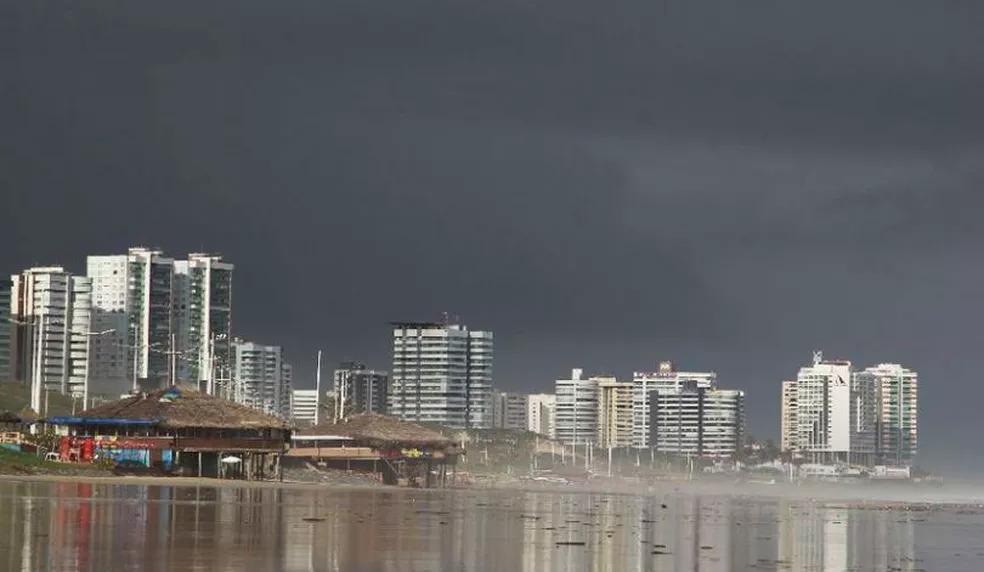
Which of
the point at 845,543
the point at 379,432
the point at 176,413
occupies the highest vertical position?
the point at 176,413

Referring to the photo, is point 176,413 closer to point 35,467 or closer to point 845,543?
point 35,467

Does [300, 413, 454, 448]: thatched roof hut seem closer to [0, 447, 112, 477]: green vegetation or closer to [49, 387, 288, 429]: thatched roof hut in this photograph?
[49, 387, 288, 429]: thatched roof hut

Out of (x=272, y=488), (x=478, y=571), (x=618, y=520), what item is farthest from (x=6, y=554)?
(x=272, y=488)

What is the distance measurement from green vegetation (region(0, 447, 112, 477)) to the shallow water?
1098 centimetres

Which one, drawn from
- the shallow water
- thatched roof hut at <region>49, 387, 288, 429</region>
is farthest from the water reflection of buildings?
thatched roof hut at <region>49, 387, 288, 429</region>

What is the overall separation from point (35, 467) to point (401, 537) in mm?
53320

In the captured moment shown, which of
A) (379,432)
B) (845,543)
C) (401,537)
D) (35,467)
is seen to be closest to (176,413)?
(35,467)

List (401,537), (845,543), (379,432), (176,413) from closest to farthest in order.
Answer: (401,537)
(845,543)
(176,413)
(379,432)

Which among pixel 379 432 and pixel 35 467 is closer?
pixel 35 467

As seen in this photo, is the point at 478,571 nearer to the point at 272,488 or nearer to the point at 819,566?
the point at 819,566

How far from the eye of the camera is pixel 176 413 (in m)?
120

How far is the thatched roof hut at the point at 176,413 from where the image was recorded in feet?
392

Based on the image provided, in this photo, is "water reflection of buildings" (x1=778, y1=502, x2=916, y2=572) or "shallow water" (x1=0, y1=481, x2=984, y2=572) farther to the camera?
"water reflection of buildings" (x1=778, y1=502, x2=916, y2=572)

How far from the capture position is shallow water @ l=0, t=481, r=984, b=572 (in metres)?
44.0
